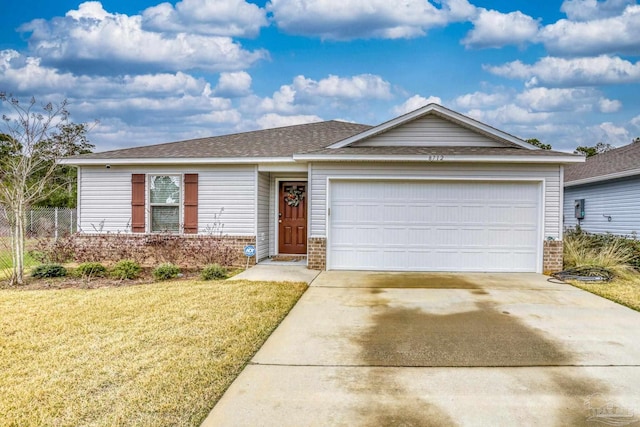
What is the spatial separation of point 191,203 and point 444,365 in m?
8.33

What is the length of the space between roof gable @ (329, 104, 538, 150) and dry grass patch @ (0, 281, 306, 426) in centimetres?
473

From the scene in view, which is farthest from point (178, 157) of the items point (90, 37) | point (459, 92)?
point (459, 92)

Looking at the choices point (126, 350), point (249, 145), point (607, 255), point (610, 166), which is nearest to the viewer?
point (126, 350)

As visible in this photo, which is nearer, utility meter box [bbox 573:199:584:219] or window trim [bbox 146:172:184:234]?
window trim [bbox 146:172:184:234]

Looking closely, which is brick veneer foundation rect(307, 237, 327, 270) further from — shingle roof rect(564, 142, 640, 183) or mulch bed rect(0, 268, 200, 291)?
shingle roof rect(564, 142, 640, 183)

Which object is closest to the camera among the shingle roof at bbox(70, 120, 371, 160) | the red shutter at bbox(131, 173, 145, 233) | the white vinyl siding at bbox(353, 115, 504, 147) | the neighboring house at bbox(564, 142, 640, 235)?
the white vinyl siding at bbox(353, 115, 504, 147)

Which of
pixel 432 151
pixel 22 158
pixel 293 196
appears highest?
pixel 432 151

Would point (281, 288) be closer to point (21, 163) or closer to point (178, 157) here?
point (178, 157)

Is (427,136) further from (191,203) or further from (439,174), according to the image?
(191,203)

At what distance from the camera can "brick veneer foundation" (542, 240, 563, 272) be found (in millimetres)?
9648

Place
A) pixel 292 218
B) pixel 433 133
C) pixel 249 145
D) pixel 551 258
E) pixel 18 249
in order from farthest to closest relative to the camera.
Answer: pixel 292 218
pixel 249 145
pixel 433 133
pixel 551 258
pixel 18 249

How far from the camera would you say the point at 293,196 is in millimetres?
11938

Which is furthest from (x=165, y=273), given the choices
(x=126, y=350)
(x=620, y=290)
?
(x=620, y=290)

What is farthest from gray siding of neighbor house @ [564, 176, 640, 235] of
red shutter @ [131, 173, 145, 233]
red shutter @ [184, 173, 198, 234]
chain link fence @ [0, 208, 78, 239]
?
chain link fence @ [0, 208, 78, 239]
